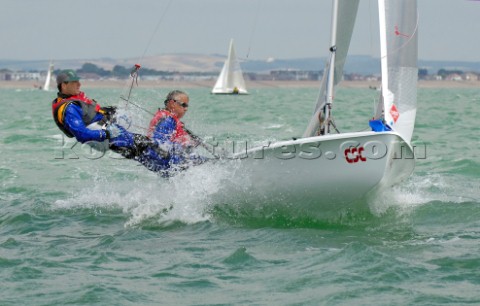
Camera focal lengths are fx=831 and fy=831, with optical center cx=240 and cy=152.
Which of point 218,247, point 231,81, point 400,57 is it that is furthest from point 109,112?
point 231,81

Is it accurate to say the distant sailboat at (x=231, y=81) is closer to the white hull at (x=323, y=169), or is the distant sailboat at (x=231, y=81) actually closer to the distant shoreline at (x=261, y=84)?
the white hull at (x=323, y=169)

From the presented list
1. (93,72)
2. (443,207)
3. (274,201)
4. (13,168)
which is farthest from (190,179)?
(93,72)

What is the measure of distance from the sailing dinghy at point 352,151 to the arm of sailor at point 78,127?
4.09 ft

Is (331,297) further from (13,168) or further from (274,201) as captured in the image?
(13,168)

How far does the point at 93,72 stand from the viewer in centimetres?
10456

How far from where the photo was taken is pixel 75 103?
7059mm

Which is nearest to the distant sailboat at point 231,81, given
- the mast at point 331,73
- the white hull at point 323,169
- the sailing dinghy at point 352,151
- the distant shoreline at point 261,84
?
the mast at point 331,73

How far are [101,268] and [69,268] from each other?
209 millimetres

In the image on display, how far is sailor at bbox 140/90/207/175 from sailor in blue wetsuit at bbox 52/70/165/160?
0.23ft

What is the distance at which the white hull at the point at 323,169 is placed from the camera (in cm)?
635

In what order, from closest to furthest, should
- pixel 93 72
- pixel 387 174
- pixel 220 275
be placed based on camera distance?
1. pixel 220 275
2. pixel 387 174
3. pixel 93 72

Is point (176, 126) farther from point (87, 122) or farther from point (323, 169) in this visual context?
point (323, 169)

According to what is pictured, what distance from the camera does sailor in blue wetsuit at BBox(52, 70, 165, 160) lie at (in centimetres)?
698

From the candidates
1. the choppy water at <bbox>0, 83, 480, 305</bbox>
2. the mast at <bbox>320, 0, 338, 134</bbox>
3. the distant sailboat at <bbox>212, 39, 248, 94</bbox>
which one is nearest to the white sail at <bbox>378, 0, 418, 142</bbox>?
the mast at <bbox>320, 0, 338, 134</bbox>
